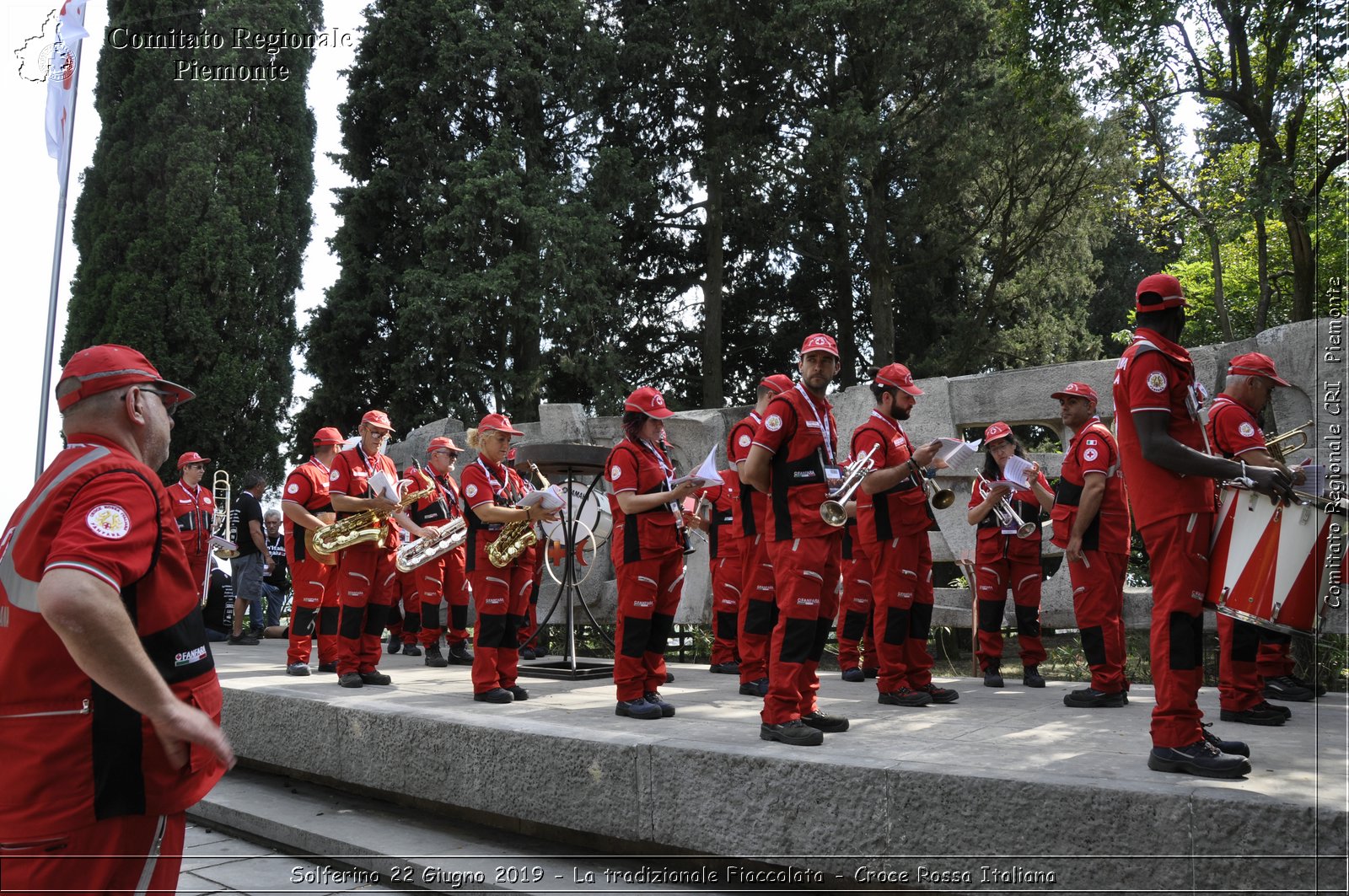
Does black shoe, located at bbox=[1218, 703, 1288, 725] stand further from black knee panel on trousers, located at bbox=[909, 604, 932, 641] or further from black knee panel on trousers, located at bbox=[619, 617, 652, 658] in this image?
black knee panel on trousers, located at bbox=[619, 617, 652, 658]

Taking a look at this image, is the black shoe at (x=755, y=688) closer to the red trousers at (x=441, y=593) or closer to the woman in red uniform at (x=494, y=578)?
the woman in red uniform at (x=494, y=578)

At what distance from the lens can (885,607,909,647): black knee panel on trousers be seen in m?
7.03

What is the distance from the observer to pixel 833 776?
4434 mm

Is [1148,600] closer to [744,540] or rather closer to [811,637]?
[744,540]

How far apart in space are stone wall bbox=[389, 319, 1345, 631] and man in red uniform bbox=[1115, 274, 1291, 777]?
2.50 metres

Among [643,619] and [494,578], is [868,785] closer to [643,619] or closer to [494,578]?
[643,619]

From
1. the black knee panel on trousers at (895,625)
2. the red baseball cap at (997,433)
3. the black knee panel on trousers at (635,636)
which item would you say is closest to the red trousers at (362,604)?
the black knee panel on trousers at (635,636)

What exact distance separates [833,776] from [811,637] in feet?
3.66

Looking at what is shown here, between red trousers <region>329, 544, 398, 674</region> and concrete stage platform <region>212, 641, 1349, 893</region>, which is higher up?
red trousers <region>329, 544, 398, 674</region>

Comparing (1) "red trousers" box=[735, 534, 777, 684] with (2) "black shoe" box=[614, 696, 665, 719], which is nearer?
(2) "black shoe" box=[614, 696, 665, 719]

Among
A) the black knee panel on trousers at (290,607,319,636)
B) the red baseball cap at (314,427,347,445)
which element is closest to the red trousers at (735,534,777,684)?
the black knee panel on trousers at (290,607,319,636)

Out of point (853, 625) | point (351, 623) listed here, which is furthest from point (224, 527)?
point (853, 625)

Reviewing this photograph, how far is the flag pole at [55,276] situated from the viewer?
37.1 ft

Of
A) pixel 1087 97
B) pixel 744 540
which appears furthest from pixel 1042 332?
pixel 744 540
